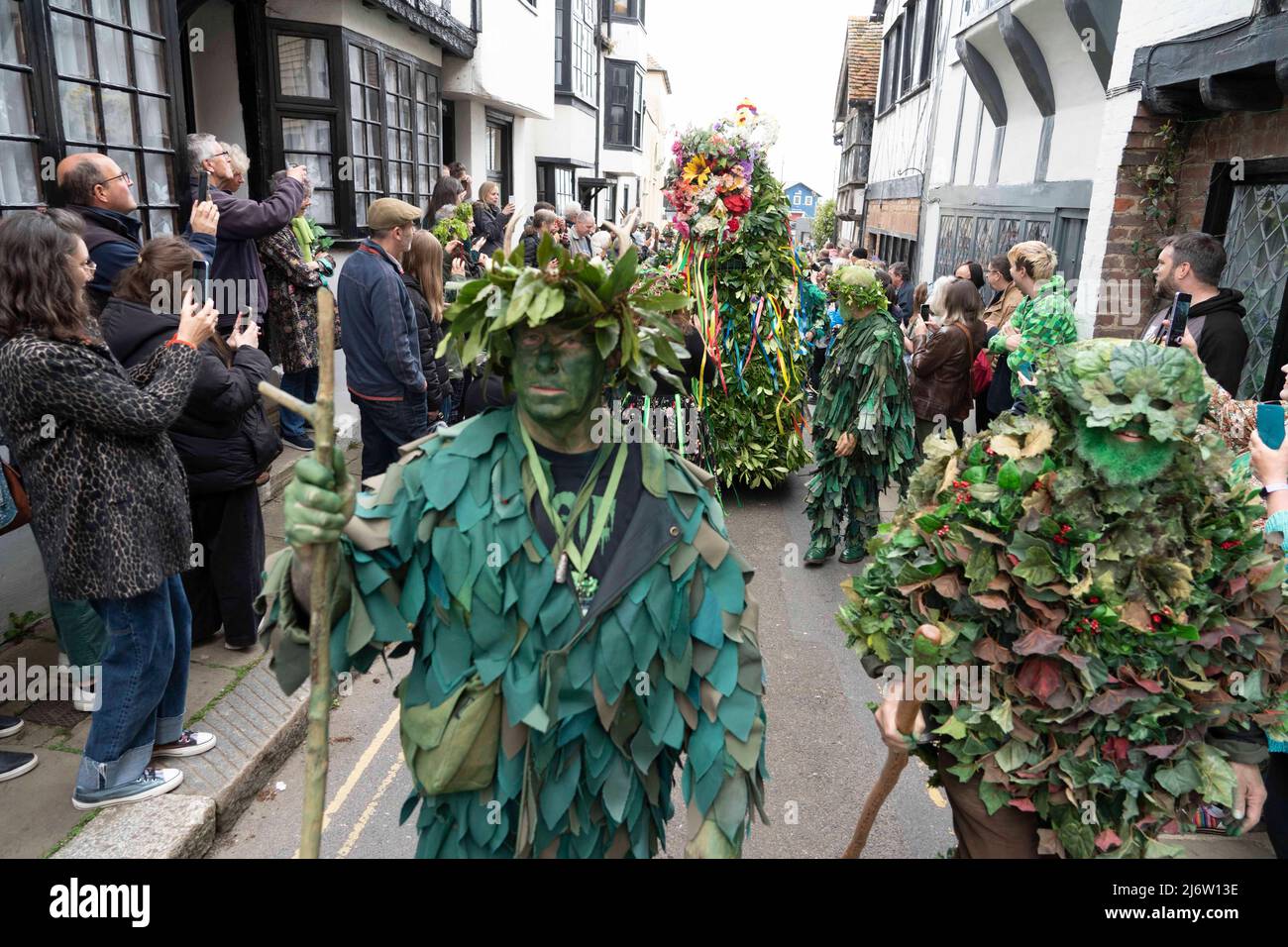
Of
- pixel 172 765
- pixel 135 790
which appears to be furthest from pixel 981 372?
pixel 135 790

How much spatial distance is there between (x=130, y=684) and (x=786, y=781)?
2.75m

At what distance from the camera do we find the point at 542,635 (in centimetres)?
204

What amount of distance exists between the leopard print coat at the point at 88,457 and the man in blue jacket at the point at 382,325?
2.21 metres

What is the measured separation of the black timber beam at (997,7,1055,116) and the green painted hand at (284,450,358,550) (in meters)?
10.9

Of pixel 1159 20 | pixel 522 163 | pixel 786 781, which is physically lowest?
pixel 786 781

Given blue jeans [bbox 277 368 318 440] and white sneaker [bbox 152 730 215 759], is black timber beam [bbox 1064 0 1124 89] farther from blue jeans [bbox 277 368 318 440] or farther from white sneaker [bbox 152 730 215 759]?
white sneaker [bbox 152 730 215 759]

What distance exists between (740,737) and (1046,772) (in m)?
0.90

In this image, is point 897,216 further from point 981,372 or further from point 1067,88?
point 981,372

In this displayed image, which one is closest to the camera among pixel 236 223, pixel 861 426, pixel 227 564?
pixel 227 564

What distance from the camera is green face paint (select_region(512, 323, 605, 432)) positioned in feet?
6.55

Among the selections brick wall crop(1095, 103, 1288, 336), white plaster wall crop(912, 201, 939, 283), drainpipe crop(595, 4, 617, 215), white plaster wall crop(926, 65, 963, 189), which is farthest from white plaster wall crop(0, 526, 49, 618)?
drainpipe crop(595, 4, 617, 215)

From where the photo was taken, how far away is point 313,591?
1.82m

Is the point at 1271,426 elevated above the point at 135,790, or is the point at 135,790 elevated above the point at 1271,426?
the point at 1271,426

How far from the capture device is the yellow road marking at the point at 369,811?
3.42 metres
